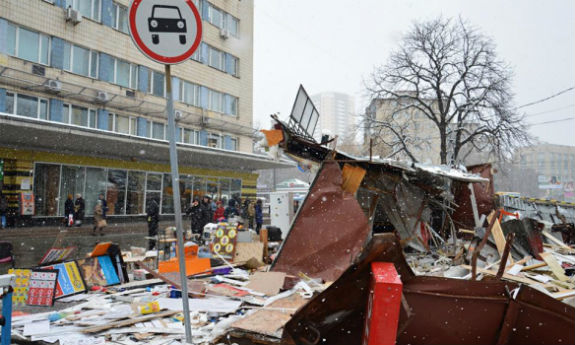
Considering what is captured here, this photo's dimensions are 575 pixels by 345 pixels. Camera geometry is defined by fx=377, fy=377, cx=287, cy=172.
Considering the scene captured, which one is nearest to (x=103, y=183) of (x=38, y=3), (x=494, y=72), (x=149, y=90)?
(x=149, y=90)

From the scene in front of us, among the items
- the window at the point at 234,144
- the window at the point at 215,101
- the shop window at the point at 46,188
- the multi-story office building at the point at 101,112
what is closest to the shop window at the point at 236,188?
the multi-story office building at the point at 101,112

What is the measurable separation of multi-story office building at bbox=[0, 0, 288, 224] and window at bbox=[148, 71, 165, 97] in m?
0.07

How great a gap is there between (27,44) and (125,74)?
519cm

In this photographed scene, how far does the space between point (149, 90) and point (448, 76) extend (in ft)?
59.0

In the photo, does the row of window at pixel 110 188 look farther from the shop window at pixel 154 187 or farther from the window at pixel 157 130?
the window at pixel 157 130

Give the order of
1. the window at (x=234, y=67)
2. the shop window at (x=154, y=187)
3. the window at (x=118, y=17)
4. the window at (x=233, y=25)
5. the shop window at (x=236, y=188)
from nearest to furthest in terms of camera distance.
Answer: the window at (x=118, y=17) < the shop window at (x=154, y=187) < the shop window at (x=236, y=188) < the window at (x=233, y=25) < the window at (x=234, y=67)

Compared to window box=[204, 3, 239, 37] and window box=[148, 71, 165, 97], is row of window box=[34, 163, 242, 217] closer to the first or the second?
window box=[148, 71, 165, 97]

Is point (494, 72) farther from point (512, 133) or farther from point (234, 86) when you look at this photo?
point (234, 86)

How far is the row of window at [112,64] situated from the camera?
17.7 m

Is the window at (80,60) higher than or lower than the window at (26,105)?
higher

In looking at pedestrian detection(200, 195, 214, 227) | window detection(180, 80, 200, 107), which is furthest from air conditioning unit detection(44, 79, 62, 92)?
pedestrian detection(200, 195, 214, 227)

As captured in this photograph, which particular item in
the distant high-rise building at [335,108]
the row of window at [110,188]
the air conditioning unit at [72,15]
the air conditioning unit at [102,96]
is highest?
the distant high-rise building at [335,108]

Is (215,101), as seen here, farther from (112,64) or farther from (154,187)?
(154,187)

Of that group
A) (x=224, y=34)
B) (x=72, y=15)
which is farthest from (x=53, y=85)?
(x=224, y=34)
